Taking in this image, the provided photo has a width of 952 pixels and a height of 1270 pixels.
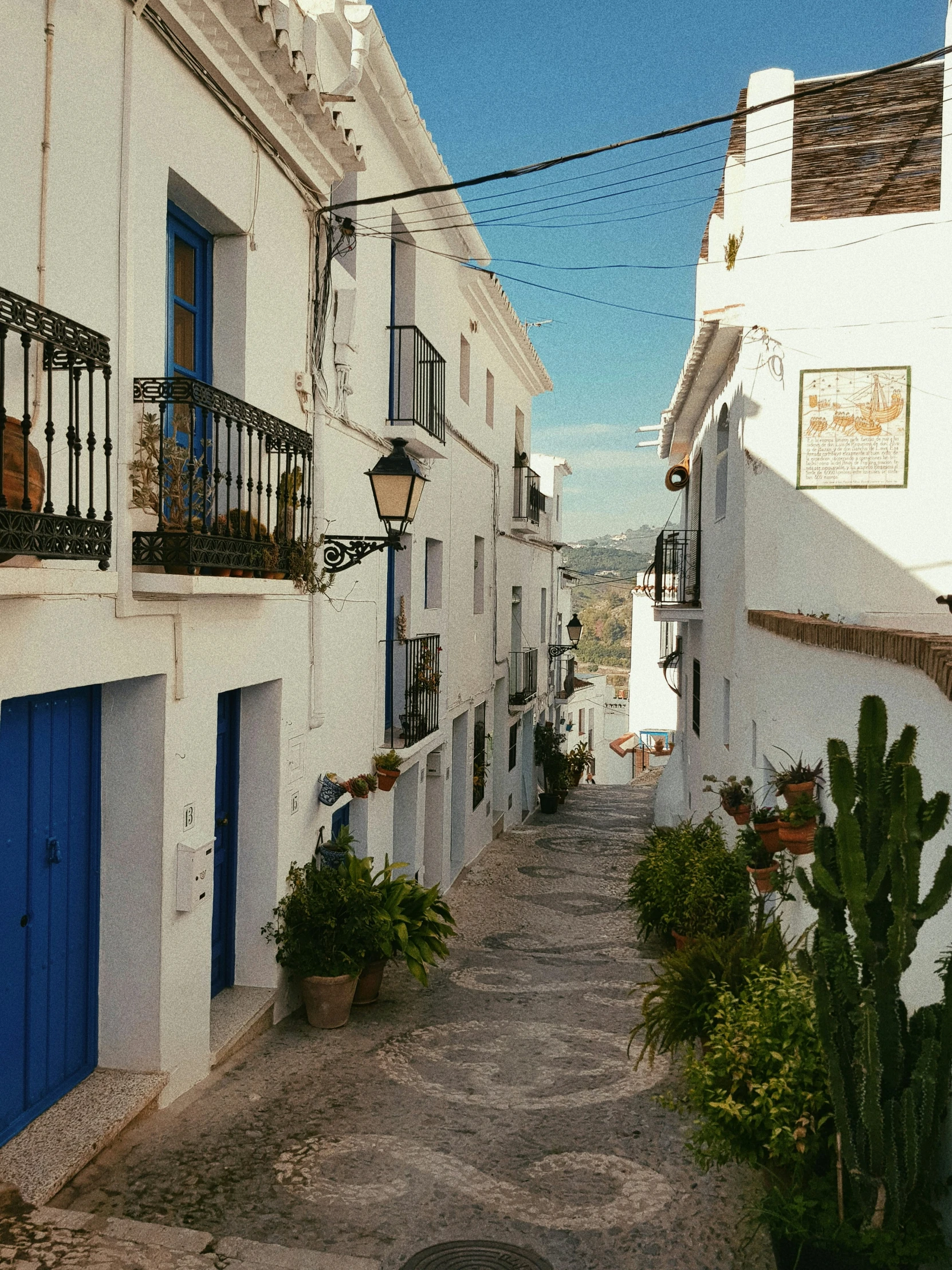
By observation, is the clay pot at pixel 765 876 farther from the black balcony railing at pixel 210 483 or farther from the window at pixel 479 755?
the window at pixel 479 755

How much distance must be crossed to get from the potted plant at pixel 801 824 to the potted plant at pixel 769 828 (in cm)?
55

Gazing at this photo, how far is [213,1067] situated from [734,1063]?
12.1ft

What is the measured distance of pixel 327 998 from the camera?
26.1 ft

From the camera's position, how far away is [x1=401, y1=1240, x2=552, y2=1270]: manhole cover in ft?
15.3

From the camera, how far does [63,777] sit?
18.7 feet

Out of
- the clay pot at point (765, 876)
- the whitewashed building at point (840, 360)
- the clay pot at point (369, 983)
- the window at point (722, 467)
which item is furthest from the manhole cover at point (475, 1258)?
the window at point (722, 467)

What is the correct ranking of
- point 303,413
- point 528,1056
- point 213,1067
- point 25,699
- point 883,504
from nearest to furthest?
point 25,699 < point 213,1067 < point 528,1056 < point 303,413 < point 883,504

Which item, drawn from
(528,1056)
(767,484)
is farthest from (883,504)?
(528,1056)

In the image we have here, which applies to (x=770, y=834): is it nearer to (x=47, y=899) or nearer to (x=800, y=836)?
(x=800, y=836)

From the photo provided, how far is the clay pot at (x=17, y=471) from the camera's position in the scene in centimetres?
406

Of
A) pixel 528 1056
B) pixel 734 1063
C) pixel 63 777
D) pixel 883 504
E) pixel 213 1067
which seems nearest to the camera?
pixel 734 1063

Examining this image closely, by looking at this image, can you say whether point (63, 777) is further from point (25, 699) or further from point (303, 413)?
point (303, 413)

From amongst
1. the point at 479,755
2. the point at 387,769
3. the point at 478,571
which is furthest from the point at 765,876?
the point at 478,571

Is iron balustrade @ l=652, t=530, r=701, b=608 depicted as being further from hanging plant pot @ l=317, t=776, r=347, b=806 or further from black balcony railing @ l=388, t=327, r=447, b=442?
hanging plant pot @ l=317, t=776, r=347, b=806
